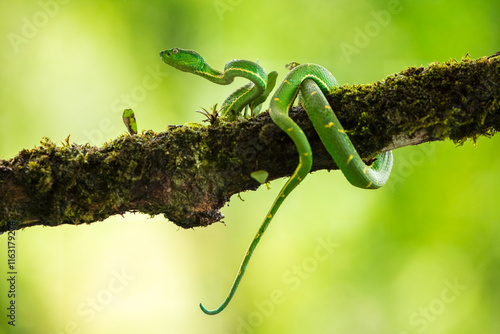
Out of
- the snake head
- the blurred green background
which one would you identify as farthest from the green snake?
the blurred green background

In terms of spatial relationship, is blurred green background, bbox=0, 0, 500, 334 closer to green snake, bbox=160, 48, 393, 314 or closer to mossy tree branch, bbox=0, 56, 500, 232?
green snake, bbox=160, 48, 393, 314

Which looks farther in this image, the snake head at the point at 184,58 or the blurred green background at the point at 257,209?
the blurred green background at the point at 257,209

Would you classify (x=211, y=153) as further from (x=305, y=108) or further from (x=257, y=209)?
(x=257, y=209)

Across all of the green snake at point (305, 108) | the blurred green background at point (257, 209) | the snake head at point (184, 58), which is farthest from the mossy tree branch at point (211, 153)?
the blurred green background at point (257, 209)

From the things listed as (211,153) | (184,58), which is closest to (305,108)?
(211,153)

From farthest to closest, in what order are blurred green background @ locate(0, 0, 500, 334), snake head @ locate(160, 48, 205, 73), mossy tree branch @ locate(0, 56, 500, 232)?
blurred green background @ locate(0, 0, 500, 334) → snake head @ locate(160, 48, 205, 73) → mossy tree branch @ locate(0, 56, 500, 232)

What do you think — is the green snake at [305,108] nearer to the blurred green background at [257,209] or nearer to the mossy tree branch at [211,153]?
the mossy tree branch at [211,153]

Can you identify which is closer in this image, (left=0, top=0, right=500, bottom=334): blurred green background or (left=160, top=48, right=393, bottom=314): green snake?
(left=160, top=48, right=393, bottom=314): green snake
